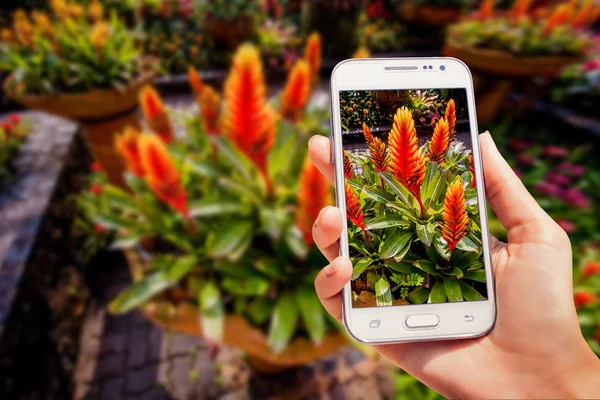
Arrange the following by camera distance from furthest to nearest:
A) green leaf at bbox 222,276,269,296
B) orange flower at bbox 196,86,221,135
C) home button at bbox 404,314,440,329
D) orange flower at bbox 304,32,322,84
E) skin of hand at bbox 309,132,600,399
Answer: orange flower at bbox 304,32,322,84
orange flower at bbox 196,86,221,135
green leaf at bbox 222,276,269,296
home button at bbox 404,314,440,329
skin of hand at bbox 309,132,600,399

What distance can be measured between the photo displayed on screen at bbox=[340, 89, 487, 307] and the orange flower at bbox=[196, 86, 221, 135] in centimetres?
102

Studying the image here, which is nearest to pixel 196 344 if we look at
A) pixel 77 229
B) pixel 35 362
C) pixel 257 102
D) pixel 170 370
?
pixel 170 370

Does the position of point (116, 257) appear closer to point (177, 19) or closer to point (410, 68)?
point (410, 68)

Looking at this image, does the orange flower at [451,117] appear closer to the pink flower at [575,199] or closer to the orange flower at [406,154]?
the orange flower at [406,154]

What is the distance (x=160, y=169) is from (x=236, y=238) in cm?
53

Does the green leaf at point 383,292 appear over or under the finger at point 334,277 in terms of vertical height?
under

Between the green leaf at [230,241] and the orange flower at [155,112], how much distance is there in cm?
65

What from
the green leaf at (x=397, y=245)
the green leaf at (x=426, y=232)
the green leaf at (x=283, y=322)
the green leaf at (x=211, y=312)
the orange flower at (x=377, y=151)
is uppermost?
the orange flower at (x=377, y=151)

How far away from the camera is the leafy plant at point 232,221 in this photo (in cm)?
156

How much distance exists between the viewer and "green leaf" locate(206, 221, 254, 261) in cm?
167

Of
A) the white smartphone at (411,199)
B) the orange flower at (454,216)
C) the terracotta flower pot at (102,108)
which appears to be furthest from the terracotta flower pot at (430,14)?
the orange flower at (454,216)

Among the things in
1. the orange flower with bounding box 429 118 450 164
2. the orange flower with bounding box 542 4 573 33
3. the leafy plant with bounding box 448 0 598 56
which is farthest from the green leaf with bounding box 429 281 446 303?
the orange flower with bounding box 542 4 573 33

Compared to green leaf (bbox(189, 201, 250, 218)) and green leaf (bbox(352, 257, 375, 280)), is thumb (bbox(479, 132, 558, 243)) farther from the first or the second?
green leaf (bbox(189, 201, 250, 218))

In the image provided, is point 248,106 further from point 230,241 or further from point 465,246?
point 465,246
